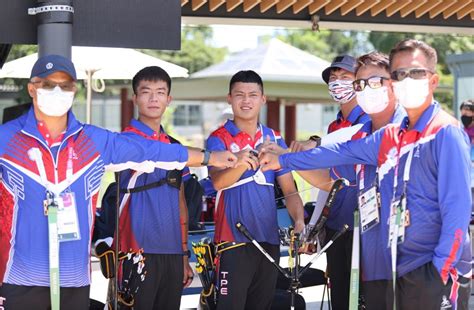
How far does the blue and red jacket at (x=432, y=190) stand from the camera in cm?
401

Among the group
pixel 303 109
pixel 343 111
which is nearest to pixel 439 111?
pixel 343 111

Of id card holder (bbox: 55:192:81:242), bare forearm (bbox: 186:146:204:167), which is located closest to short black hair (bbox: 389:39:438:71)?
bare forearm (bbox: 186:146:204:167)

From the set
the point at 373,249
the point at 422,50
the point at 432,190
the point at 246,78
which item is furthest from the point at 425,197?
the point at 246,78

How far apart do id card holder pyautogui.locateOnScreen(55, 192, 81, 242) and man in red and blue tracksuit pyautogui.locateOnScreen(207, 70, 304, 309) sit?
1321 millimetres

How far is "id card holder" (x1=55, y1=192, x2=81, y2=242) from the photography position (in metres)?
4.24

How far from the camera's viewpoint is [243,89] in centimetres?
565

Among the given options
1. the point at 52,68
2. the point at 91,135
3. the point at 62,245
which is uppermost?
the point at 52,68

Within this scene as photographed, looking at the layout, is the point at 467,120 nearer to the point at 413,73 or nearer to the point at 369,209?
the point at 369,209

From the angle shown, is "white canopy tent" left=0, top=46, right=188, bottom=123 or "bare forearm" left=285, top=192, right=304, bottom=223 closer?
"bare forearm" left=285, top=192, right=304, bottom=223

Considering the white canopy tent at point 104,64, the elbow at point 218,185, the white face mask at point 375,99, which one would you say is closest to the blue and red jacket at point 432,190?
the white face mask at point 375,99

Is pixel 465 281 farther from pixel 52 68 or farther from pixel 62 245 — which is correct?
pixel 52 68

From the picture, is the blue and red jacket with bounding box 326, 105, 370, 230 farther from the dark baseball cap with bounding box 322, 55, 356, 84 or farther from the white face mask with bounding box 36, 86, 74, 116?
the white face mask with bounding box 36, 86, 74, 116

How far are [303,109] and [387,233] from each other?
57162mm

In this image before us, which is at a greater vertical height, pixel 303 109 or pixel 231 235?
pixel 303 109
